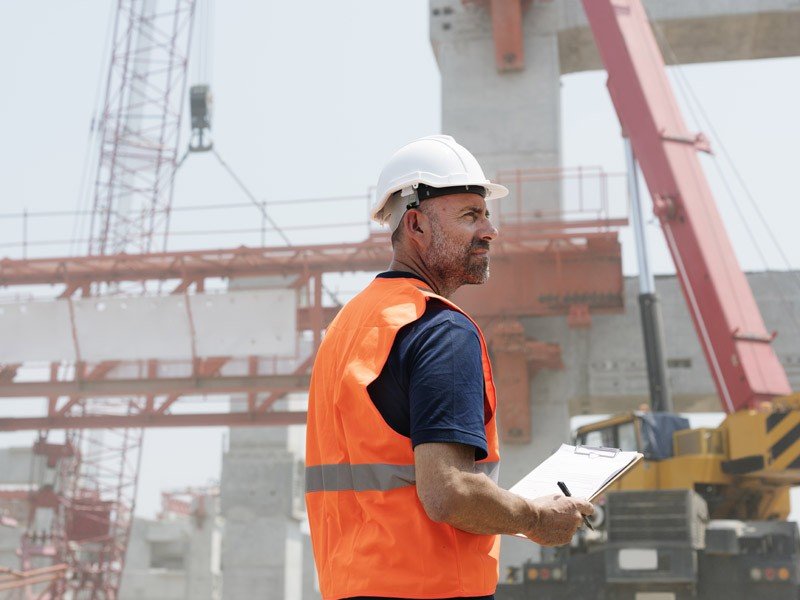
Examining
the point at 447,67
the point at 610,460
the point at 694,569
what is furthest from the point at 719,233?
the point at 610,460

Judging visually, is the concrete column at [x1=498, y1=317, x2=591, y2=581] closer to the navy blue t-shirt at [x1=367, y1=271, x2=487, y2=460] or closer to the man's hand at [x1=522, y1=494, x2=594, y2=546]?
the man's hand at [x1=522, y1=494, x2=594, y2=546]

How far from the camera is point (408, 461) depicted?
8.17ft

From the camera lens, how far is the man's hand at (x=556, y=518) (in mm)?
2545

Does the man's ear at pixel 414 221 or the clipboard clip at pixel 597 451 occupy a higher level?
the man's ear at pixel 414 221

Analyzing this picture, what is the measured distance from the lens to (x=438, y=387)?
2.43 metres

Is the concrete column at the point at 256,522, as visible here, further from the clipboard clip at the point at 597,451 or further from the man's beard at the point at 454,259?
the man's beard at the point at 454,259

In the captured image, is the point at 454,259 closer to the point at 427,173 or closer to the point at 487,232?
the point at 487,232

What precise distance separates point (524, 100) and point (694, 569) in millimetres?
13519

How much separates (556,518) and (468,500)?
279 mm

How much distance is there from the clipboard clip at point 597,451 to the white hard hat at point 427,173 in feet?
2.39

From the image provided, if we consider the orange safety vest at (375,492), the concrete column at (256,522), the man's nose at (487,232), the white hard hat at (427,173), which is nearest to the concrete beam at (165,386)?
the concrete column at (256,522)

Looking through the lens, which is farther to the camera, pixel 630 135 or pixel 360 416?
pixel 630 135

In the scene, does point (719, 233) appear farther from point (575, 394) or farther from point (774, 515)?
point (575, 394)

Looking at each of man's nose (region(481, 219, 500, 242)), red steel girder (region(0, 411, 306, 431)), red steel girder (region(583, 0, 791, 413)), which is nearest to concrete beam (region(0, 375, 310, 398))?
red steel girder (region(0, 411, 306, 431))
